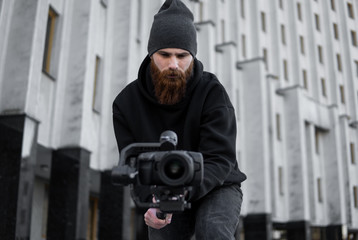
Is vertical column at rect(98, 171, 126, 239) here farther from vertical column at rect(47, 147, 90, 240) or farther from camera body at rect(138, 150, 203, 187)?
camera body at rect(138, 150, 203, 187)

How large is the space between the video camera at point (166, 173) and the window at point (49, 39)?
13.0 m

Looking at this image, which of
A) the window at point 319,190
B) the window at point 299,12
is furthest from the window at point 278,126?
the window at point 299,12

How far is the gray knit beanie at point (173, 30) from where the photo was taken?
8.40ft

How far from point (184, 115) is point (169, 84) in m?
0.22

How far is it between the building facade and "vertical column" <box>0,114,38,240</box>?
0.08 feet

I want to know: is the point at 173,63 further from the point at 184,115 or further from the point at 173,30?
the point at 184,115

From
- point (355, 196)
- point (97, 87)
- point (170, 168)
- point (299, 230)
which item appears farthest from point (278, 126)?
point (170, 168)

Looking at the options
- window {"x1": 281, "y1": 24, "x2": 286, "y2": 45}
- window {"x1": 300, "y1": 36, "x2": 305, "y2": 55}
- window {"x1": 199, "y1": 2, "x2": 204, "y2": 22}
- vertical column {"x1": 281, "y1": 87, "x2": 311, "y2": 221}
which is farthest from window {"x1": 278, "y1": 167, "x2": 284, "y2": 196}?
window {"x1": 300, "y1": 36, "x2": 305, "y2": 55}

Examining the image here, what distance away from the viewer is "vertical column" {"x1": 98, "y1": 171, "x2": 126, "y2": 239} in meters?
16.0

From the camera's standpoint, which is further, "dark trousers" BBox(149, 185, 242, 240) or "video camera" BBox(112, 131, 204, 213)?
"dark trousers" BBox(149, 185, 242, 240)

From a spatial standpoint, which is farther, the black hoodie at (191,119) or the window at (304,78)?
the window at (304,78)

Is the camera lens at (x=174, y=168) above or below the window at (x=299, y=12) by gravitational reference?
below

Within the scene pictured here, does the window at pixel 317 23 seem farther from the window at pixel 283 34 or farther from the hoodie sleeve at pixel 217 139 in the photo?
the hoodie sleeve at pixel 217 139

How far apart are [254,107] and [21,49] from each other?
63.3 ft
